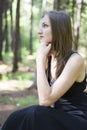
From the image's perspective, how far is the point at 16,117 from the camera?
359 centimetres

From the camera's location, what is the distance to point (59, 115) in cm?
352

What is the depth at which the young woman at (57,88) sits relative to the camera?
350 cm

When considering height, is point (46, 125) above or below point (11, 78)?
above

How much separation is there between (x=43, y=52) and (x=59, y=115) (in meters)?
0.67

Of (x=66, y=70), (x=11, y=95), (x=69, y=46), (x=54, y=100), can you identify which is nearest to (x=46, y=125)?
(x=54, y=100)

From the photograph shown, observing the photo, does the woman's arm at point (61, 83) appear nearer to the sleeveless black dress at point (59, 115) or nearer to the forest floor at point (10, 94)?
the sleeveless black dress at point (59, 115)

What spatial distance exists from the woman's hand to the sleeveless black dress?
0.39 meters

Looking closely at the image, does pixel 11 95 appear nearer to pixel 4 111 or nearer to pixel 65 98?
pixel 4 111

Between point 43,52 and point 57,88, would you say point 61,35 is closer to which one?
point 43,52

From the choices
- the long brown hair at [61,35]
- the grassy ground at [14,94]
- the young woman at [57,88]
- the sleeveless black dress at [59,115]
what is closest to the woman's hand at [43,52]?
the young woman at [57,88]

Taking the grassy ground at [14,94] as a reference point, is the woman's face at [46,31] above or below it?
above

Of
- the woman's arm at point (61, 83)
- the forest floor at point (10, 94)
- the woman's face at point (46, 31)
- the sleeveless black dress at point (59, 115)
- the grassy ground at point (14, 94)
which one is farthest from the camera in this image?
the grassy ground at point (14, 94)

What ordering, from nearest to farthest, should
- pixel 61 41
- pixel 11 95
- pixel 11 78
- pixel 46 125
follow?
1. pixel 46 125
2. pixel 61 41
3. pixel 11 95
4. pixel 11 78

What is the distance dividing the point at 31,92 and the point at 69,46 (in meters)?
8.08
